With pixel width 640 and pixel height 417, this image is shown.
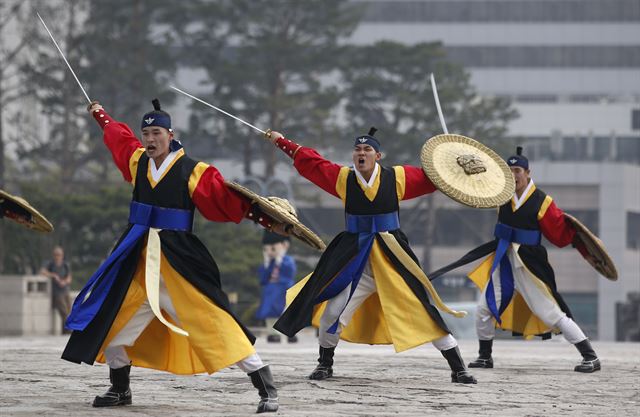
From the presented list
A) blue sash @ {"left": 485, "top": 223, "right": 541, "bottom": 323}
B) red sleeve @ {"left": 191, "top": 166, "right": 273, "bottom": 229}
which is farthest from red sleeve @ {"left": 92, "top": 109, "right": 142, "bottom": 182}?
blue sash @ {"left": 485, "top": 223, "right": 541, "bottom": 323}

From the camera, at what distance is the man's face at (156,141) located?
29.9 ft

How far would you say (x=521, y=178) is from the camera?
12.7m

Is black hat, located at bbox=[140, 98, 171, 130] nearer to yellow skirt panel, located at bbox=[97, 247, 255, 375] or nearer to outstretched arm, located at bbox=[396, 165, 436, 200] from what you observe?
yellow skirt panel, located at bbox=[97, 247, 255, 375]

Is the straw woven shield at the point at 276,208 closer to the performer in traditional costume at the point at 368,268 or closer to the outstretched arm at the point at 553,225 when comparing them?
the performer in traditional costume at the point at 368,268

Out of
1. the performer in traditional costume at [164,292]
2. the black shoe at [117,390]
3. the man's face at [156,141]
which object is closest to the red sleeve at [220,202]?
the performer in traditional costume at [164,292]

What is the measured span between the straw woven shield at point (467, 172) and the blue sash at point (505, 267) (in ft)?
4.41

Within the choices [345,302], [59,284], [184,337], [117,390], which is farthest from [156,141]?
[59,284]

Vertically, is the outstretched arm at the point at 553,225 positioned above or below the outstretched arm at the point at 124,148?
below

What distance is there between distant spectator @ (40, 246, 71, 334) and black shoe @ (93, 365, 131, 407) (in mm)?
14035

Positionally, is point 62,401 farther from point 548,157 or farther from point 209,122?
point 548,157

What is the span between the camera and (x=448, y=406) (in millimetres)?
9289

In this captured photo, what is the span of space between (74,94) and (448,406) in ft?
117

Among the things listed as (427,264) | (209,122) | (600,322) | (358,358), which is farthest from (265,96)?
(358,358)

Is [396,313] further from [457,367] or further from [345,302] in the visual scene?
[457,367]
